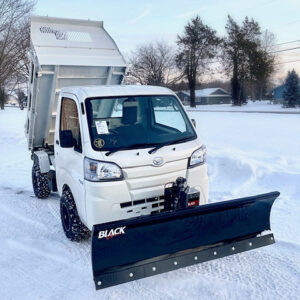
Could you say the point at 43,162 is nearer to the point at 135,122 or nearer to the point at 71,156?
the point at 71,156

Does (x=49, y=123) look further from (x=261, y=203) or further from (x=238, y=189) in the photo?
(x=261, y=203)

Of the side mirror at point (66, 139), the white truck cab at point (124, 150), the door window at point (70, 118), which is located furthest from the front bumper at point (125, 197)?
the door window at point (70, 118)

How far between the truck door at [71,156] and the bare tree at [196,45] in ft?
180

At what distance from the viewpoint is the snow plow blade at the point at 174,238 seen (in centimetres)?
323

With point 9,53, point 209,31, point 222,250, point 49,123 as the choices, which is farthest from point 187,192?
point 209,31

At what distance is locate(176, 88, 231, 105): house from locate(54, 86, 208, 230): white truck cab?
7807 cm

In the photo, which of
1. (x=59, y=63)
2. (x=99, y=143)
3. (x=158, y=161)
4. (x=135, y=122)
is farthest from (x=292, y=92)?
(x=99, y=143)

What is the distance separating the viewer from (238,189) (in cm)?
664

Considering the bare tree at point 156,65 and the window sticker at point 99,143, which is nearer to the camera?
the window sticker at point 99,143

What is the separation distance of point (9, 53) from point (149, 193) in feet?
77.6

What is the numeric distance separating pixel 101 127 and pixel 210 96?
83.7m

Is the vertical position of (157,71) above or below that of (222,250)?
above

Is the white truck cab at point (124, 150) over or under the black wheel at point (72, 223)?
over

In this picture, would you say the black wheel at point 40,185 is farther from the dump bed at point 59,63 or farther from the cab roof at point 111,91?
the cab roof at point 111,91
